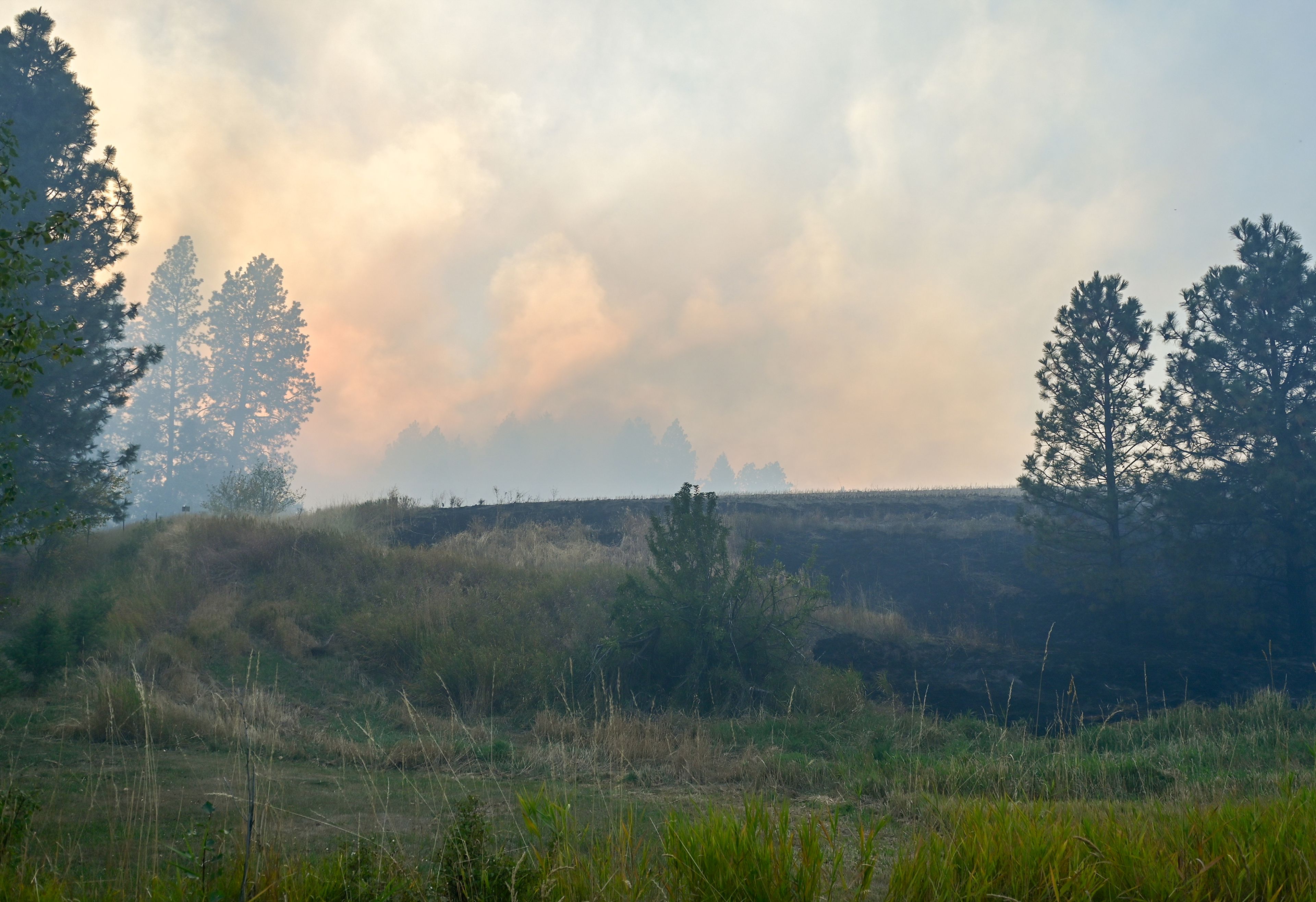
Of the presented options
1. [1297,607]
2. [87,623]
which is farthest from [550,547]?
[1297,607]

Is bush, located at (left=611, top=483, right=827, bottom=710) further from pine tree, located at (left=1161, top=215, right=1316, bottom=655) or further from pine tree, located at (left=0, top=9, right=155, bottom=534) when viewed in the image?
pine tree, located at (left=0, top=9, right=155, bottom=534)

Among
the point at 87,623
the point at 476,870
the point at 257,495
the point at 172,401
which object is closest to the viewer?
the point at 476,870

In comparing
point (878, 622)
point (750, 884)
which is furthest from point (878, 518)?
point (750, 884)

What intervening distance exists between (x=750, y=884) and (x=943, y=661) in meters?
13.3

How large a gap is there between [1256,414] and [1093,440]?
10.7 ft

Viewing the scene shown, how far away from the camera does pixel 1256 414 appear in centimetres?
1670

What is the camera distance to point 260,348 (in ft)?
178

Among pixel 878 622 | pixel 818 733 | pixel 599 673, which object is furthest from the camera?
pixel 878 622

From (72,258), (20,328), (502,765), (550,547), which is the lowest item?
(502,765)

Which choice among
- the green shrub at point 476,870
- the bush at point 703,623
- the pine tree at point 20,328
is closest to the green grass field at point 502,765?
the green shrub at point 476,870

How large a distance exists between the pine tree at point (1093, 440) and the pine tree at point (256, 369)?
50.6 metres

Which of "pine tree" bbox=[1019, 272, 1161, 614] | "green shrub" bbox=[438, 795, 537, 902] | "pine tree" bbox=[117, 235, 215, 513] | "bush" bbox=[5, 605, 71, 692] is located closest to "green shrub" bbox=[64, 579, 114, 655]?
"bush" bbox=[5, 605, 71, 692]

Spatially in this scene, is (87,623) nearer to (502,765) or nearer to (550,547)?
(502,765)

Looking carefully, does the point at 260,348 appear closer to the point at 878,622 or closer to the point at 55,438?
the point at 55,438
